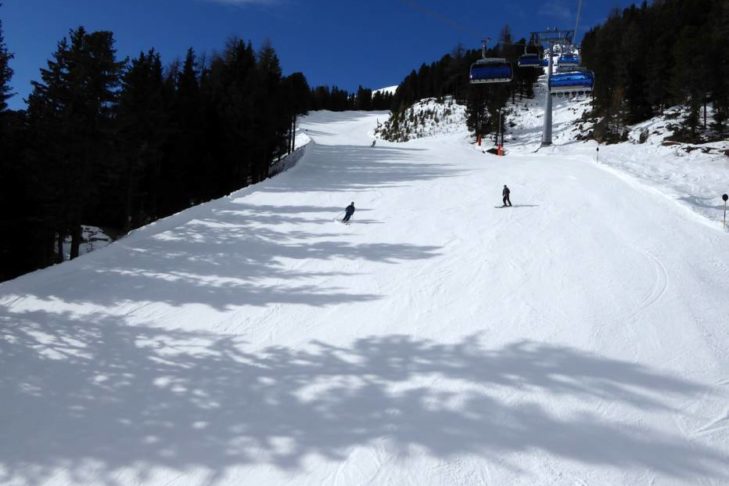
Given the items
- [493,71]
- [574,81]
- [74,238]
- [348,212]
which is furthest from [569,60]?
[74,238]

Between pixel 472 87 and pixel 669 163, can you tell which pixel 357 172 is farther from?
pixel 472 87

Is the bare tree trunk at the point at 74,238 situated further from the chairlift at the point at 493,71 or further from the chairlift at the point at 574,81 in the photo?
the chairlift at the point at 574,81

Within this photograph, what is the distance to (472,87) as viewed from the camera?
5150 cm

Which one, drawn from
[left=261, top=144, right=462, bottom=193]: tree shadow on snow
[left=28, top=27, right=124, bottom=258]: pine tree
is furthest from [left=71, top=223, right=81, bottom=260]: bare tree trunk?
[left=261, top=144, right=462, bottom=193]: tree shadow on snow

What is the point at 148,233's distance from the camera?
13766 mm

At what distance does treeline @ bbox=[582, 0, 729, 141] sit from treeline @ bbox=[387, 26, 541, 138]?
1015 cm

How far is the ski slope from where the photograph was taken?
190 inches

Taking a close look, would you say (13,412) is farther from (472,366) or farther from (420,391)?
(472,366)

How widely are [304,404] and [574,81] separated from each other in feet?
106

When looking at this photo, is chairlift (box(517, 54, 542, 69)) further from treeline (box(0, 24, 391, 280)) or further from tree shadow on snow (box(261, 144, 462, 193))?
treeline (box(0, 24, 391, 280))

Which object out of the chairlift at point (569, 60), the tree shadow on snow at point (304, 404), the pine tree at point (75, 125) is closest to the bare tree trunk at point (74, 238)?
the pine tree at point (75, 125)

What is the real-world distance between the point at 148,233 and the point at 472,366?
11722 mm

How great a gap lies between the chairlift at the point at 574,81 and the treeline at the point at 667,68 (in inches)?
303

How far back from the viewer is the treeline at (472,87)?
167 ft
